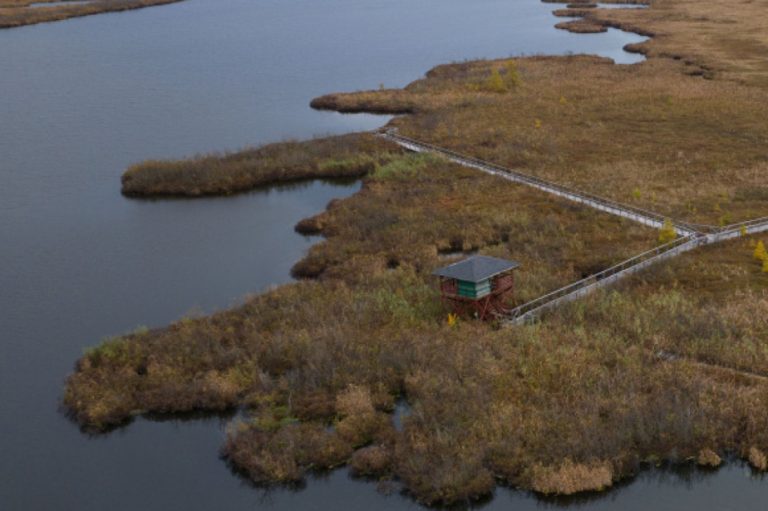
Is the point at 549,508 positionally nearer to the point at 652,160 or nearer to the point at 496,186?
Answer: the point at 496,186

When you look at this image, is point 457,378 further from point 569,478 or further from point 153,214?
point 153,214

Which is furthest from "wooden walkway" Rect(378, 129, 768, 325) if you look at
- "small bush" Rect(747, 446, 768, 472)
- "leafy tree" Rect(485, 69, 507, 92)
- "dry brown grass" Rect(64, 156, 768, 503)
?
"leafy tree" Rect(485, 69, 507, 92)

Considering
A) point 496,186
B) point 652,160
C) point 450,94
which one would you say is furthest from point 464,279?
point 450,94

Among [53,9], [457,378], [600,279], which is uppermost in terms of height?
[53,9]

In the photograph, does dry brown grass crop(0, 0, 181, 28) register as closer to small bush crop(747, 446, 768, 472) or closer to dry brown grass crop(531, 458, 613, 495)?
dry brown grass crop(531, 458, 613, 495)

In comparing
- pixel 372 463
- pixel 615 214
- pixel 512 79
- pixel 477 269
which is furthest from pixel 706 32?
pixel 372 463
